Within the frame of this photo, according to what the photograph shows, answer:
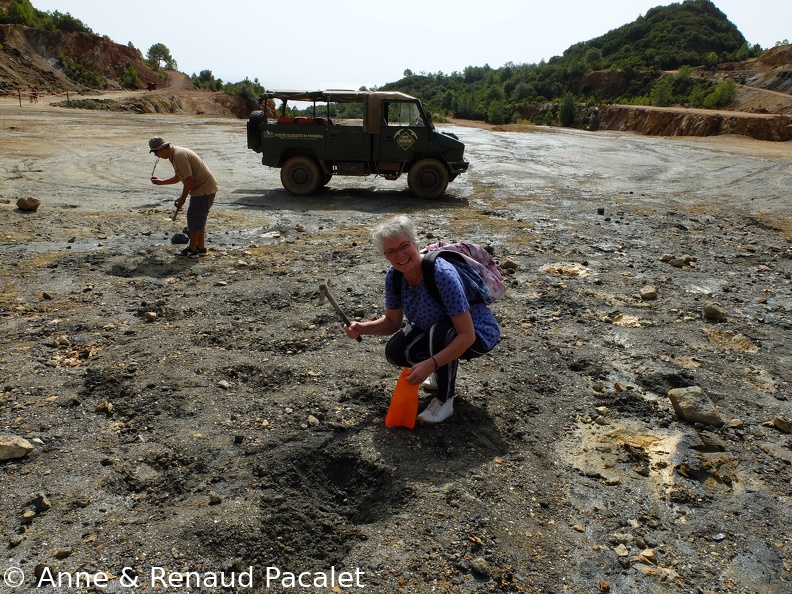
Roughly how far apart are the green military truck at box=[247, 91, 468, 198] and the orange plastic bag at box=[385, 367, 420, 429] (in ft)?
27.4

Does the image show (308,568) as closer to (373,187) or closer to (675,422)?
(675,422)

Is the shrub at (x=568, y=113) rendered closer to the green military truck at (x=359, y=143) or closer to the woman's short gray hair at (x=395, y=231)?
the green military truck at (x=359, y=143)

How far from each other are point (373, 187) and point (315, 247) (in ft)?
Answer: 17.9

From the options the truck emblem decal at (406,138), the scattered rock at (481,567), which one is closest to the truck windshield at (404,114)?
the truck emblem decal at (406,138)

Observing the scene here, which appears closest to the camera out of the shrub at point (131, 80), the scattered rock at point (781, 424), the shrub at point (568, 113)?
the scattered rock at point (781, 424)

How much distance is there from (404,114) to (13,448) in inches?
369

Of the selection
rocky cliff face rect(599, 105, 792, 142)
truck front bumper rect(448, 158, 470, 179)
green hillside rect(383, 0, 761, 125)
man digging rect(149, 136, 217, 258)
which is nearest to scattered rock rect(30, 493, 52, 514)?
man digging rect(149, 136, 217, 258)

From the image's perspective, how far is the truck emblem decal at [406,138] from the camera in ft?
→ 37.1

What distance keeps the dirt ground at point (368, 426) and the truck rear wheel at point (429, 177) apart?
3284 mm

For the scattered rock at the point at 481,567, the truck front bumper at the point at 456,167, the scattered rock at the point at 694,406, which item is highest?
the truck front bumper at the point at 456,167

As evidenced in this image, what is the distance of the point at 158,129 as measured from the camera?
74.0 ft

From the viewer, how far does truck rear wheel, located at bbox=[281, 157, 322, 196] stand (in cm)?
1151

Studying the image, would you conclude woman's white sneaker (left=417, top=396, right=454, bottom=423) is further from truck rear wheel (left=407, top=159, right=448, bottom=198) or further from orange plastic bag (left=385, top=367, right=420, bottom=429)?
truck rear wheel (left=407, top=159, right=448, bottom=198)

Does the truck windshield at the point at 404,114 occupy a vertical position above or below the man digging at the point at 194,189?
above
